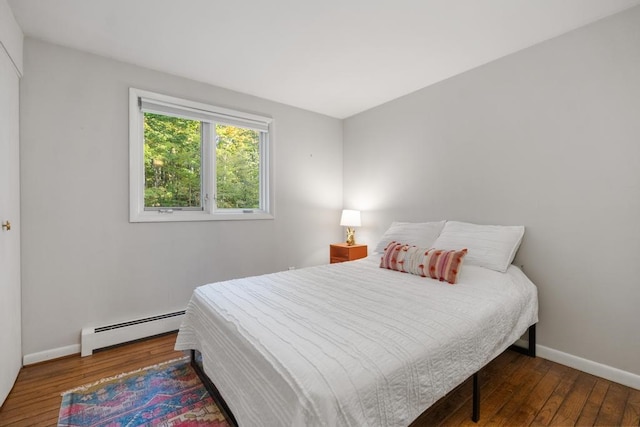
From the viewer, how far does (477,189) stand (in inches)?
104

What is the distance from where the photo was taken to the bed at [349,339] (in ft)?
3.26

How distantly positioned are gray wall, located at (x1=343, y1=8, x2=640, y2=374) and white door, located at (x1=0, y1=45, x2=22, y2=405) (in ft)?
11.2

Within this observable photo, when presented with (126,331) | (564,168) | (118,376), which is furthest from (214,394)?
(564,168)

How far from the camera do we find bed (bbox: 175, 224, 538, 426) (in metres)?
0.99

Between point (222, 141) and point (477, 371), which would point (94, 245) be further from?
point (477, 371)

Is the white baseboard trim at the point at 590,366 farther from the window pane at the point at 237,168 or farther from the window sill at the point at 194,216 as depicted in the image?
the window pane at the point at 237,168

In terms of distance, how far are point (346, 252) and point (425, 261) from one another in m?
1.33

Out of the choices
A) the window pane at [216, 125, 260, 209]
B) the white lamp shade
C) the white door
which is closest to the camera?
the white door

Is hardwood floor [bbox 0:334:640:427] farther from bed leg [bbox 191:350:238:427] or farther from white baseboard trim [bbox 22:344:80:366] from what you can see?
bed leg [bbox 191:350:238:427]

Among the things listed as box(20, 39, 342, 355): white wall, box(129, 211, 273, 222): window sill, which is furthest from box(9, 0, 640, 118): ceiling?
box(129, 211, 273, 222): window sill

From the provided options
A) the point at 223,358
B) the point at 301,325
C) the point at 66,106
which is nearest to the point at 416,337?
the point at 301,325

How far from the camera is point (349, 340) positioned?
3.94ft

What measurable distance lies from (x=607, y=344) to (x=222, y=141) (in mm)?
3768

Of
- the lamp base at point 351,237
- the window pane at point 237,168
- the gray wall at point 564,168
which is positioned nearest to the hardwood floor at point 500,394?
the gray wall at point 564,168
